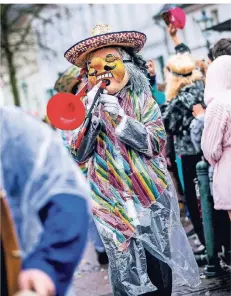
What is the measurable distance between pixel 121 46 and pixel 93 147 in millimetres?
647

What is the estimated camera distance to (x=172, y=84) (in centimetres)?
664

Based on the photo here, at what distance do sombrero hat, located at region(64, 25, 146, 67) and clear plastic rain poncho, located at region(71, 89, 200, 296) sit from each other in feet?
0.99

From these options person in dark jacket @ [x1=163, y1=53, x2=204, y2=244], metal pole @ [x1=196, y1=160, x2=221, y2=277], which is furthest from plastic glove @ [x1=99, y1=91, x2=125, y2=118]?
person in dark jacket @ [x1=163, y1=53, x2=204, y2=244]

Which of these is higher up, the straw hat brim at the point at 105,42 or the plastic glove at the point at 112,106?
the straw hat brim at the point at 105,42

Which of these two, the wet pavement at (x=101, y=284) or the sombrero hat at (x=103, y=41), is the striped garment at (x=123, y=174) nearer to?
the sombrero hat at (x=103, y=41)

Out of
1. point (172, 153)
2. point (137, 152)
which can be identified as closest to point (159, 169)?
point (137, 152)

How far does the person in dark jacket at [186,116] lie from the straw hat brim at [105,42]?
5.78ft

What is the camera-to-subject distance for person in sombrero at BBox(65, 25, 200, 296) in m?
4.32

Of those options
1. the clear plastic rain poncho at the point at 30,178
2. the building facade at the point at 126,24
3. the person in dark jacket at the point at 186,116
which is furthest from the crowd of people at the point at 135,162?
the building facade at the point at 126,24

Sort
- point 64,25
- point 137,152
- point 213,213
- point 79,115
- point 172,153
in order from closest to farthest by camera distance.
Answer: point 79,115 → point 137,152 → point 213,213 → point 172,153 → point 64,25

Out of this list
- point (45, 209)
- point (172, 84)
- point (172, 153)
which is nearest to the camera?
point (45, 209)

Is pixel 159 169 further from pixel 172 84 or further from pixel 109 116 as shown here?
pixel 172 84

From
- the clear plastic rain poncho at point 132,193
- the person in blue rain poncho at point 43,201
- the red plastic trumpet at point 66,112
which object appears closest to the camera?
the person in blue rain poncho at point 43,201

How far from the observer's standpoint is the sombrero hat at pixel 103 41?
447 cm
